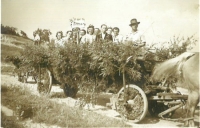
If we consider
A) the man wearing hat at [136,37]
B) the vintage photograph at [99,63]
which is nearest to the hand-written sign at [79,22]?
the vintage photograph at [99,63]

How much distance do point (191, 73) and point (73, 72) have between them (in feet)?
4.09

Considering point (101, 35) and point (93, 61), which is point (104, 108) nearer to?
point (93, 61)

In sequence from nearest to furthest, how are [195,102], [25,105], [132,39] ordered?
[195,102]
[132,39]
[25,105]

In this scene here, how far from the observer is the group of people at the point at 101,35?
256 cm

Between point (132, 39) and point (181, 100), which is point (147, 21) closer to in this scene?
point (132, 39)

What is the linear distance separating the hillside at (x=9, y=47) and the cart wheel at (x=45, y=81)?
0.37 metres

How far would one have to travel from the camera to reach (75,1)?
2.74 metres

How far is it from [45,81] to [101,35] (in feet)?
2.92

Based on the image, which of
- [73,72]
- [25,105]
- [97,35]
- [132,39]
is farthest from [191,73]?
[25,105]

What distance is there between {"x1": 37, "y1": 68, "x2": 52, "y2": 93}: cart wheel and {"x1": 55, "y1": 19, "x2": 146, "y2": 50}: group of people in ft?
1.36

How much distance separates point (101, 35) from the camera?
267 centimetres

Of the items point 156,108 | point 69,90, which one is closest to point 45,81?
point 69,90

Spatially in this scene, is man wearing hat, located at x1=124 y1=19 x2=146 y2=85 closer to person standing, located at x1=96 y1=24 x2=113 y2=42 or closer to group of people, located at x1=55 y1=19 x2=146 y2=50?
group of people, located at x1=55 y1=19 x2=146 y2=50

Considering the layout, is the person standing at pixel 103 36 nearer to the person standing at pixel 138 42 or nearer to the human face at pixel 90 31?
the human face at pixel 90 31
